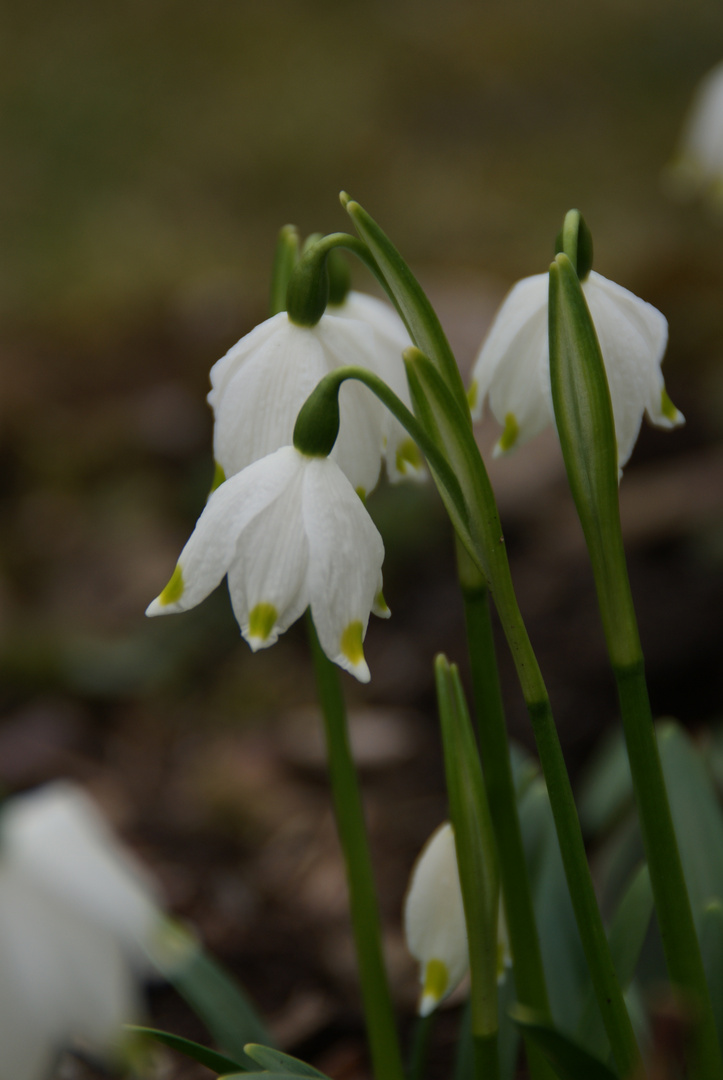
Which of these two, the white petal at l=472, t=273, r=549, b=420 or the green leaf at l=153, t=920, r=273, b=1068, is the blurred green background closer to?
the green leaf at l=153, t=920, r=273, b=1068

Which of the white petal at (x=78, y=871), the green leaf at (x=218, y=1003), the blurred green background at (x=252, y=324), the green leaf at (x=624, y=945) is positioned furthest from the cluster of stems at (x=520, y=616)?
the blurred green background at (x=252, y=324)

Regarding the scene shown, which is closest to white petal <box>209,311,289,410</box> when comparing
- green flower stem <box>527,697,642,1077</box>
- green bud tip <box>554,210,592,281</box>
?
green bud tip <box>554,210,592,281</box>

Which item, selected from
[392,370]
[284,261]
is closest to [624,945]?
[392,370]

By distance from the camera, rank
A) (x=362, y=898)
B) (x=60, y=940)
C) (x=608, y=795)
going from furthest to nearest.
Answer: (x=608, y=795), (x=362, y=898), (x=60, y=940)

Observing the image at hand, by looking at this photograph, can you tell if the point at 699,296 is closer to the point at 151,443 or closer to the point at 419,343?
the point at 151,443

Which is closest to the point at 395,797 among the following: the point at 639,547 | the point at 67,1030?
the point at 639,547

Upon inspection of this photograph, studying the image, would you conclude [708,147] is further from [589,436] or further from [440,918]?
[440,918]

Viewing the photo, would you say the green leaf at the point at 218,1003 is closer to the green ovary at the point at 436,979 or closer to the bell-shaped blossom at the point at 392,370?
the green ovary at the point at 436,979

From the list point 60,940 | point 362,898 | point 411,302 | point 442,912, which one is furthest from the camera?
point 362,898
